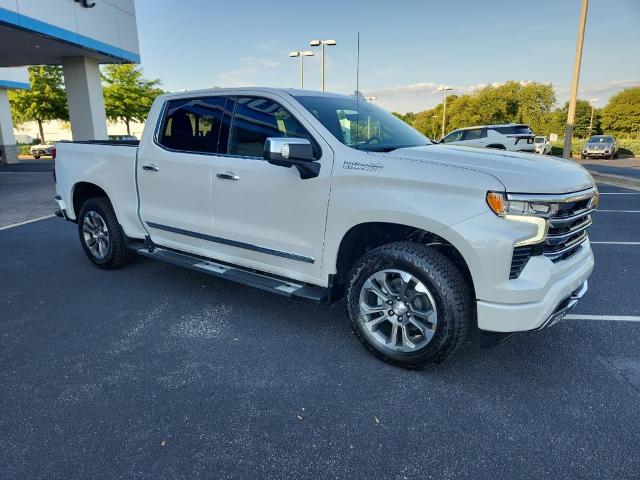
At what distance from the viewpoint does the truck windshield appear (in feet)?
11.2

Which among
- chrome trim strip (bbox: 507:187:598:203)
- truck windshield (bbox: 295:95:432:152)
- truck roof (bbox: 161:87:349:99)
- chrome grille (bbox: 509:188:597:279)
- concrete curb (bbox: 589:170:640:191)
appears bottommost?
concrete curb (bbox: 589:170:640:191)

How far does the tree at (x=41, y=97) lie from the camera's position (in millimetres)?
36250

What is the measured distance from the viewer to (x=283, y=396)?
2.78 m

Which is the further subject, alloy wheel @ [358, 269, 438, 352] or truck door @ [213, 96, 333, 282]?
truck door @ [213, 96, 333, 282]

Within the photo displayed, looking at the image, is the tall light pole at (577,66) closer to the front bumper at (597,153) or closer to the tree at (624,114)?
the front bumper at (597,153)

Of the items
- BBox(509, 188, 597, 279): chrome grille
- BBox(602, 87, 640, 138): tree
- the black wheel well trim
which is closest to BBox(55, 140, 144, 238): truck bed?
the black wheel well trim

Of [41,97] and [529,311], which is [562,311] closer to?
[529,311]

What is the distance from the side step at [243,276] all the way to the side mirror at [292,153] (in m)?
0.90

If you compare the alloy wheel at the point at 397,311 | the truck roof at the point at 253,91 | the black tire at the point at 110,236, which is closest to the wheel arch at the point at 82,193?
the black tire at the point at 110,236

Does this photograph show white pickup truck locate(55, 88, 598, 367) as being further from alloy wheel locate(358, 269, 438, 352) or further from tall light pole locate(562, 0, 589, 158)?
tall light pole locate(562, 0, 589, 158)

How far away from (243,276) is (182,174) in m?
1.16

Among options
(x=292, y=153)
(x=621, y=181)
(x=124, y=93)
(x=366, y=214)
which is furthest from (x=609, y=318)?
(x=124, y=93)

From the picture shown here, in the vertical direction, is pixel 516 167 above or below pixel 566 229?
above

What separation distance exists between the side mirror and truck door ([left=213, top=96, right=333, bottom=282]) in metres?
0.08
